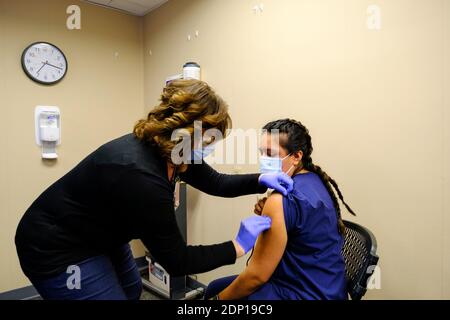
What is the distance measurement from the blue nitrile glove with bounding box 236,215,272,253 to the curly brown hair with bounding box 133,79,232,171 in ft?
1.16

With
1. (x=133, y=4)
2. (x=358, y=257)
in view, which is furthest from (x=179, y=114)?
(x=133, y=4)

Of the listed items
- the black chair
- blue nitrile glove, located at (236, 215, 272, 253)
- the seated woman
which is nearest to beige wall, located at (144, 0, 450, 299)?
the black chair

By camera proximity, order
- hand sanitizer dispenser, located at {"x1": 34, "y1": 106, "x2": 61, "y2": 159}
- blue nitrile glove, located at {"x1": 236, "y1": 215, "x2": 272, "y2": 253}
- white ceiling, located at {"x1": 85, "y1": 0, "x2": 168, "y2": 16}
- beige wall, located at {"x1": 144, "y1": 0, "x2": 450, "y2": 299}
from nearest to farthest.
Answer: blue nitrile glove, located at {"x1": 236, "y1": 215, "x2": 272, "y2": 253}, beige wall, located at {"x1": 144, "y1": 0, "x2": 450, "y2": 299}, hand sanitizer dispenser, located at {"x1": 34, "y1": 106, "x2": 61, "y2": 159}, white ceiling, located at {"x1": 85, "y1": 0, "x2": 168, "y2": 16}

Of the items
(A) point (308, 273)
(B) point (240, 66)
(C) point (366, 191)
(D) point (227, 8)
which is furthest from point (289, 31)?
(A) point (308, 273)

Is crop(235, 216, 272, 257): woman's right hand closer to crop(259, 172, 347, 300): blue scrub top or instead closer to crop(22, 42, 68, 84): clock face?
crop(259, 172, 347, 300): blue scrub top

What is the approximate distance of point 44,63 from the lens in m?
2.38

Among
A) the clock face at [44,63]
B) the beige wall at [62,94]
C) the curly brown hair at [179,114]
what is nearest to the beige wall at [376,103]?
the curly brown hair at [179,114]

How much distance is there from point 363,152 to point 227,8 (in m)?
1.41

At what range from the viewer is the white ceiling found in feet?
8.70

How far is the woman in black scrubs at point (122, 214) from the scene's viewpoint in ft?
2.92

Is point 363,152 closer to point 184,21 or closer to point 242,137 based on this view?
point 242,137

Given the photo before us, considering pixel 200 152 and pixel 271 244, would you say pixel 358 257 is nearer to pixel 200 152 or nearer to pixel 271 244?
pixel 271 244

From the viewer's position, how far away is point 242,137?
2.05 metres

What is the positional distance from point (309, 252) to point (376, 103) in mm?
824
